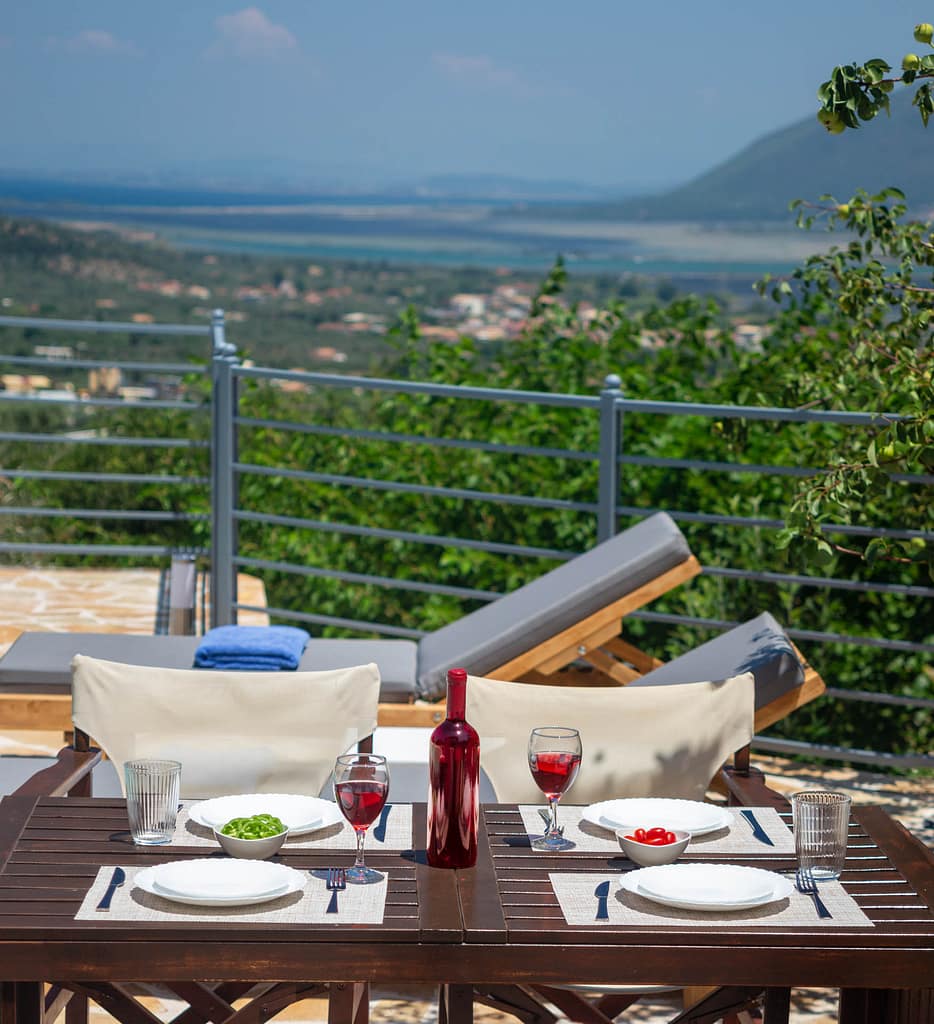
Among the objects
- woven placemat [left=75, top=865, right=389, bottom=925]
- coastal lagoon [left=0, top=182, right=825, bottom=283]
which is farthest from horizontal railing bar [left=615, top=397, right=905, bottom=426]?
coastal lagoon [left=0, top=182, right=825, bottom=283]

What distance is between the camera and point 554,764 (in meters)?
2.16

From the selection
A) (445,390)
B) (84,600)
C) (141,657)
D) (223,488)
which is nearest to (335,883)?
(141,657)

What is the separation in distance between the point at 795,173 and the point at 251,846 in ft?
72.2

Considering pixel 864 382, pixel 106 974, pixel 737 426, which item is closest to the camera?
pixel 106 974

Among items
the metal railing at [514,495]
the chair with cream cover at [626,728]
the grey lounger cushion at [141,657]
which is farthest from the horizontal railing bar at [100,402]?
the chair with cream cover at [626,728]

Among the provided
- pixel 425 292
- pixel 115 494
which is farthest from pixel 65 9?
pixel 115 494

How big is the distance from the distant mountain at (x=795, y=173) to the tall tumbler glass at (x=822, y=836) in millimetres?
9393

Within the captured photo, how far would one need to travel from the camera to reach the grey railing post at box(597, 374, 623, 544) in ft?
15.1

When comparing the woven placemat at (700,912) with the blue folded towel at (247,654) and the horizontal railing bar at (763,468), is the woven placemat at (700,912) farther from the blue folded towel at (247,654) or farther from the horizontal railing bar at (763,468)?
the horizontal railing bar at (763,468)

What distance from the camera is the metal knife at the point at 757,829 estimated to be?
2201mm

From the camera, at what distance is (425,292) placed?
26078 millimetres

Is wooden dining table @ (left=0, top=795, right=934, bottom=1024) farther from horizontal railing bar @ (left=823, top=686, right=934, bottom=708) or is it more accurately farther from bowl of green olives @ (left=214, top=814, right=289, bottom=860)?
horizontal railing bar @ (left=823, top=686, right=934, bottom=708)

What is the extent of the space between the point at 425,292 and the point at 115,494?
17.3 metres

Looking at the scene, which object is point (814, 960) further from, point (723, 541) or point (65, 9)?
point (65, 9)
